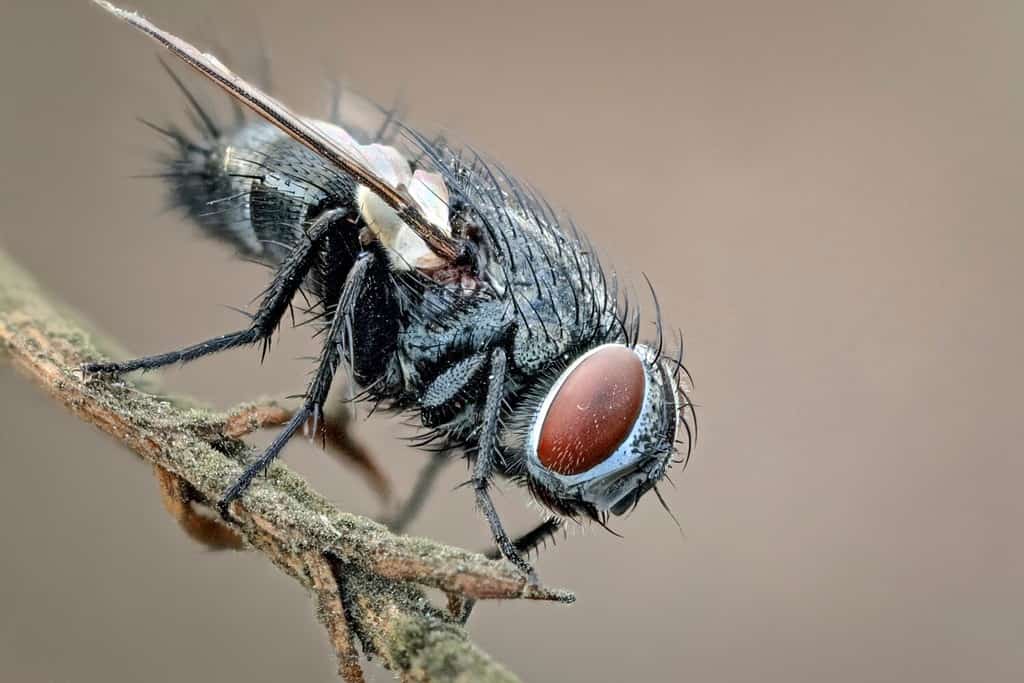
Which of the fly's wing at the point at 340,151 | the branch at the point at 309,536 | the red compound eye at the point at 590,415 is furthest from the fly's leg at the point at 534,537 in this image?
the fly's wing at the point at 340,151

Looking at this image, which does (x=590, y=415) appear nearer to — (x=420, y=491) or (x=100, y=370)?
(x=420, y=491)

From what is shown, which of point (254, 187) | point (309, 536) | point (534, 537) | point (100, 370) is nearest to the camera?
point (309, 536)

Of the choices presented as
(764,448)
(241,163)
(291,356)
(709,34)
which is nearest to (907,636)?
(764,448)

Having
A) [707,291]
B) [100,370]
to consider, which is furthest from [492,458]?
[707,291]

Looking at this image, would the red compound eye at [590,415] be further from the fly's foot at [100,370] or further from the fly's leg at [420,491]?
the fly's foot at [100,370]

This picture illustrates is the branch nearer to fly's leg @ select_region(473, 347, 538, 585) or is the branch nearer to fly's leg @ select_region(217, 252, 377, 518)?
fly's leg @ select_region(217, 252, 377, 518)

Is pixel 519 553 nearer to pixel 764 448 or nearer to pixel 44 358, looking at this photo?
pixel 44 358
